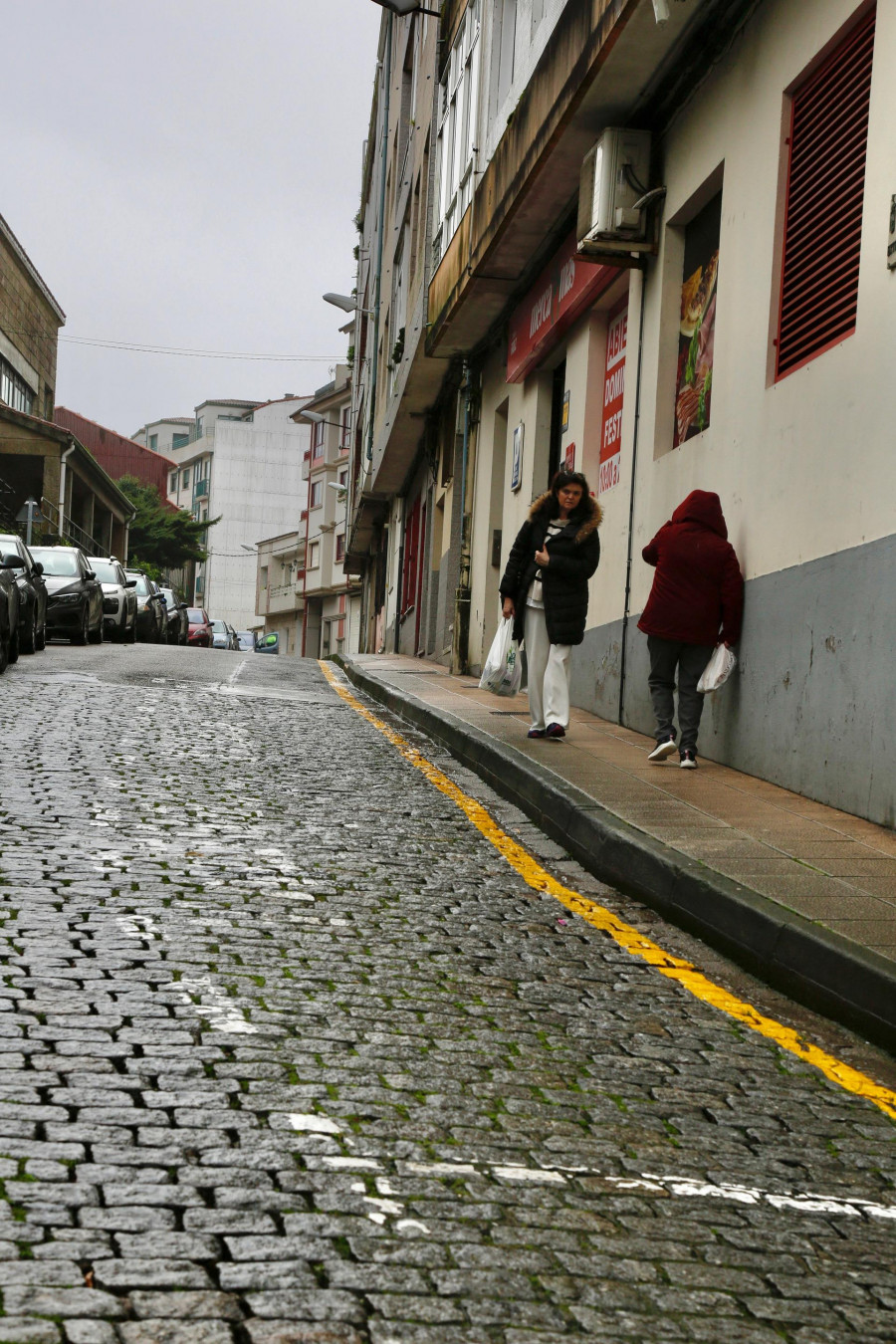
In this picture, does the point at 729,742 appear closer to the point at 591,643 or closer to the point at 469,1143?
the point at 591,643

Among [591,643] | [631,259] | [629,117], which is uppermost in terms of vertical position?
[629,117]

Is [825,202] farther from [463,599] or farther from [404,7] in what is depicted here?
[404,7]

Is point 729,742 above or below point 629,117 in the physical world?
below

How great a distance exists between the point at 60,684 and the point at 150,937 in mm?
9489

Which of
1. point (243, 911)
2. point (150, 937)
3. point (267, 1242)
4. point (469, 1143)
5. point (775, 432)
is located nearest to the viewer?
point (267, 1242)

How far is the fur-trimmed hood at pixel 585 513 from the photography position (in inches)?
403

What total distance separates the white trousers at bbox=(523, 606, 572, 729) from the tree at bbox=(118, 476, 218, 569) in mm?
55394

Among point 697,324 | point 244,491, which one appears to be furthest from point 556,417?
point 244,491

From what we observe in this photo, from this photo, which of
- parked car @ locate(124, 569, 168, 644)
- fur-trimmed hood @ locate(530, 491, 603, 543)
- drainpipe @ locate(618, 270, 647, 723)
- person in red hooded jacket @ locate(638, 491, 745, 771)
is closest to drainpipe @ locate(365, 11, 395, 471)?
parked car @ locate(124, 569, 168, 644)

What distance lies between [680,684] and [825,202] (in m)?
2.89

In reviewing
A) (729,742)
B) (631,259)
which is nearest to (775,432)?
(729,742)

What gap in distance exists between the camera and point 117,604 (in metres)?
27.5

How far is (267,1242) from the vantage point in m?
2.67

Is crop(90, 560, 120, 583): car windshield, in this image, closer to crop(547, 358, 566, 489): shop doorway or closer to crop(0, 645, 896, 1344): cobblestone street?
crop(547, 358, 566, 489): shop doorway
